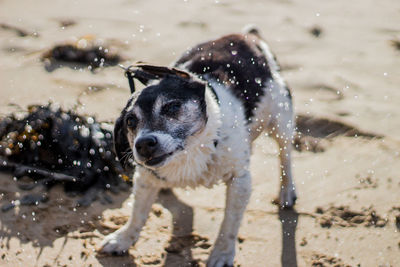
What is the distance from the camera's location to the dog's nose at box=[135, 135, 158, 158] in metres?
3.32

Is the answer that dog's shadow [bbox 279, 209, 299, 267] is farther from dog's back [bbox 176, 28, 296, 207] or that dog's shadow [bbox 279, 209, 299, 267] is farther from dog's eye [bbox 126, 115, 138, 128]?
dog's eye [bbox 126, 115, 138, 128]

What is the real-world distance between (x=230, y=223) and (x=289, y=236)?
63 centimetres

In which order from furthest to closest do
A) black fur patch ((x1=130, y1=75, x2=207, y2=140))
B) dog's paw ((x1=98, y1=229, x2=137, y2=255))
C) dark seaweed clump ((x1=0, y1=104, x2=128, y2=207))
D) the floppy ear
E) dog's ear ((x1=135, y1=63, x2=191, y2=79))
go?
1. dark seaweed clump ((x1=0, y1=104, x2=128, y2=207))
2. dog's paw ((x1=98, y1=229, x2=137, y2=255))
3. the floppy ear
4. dog's ear ((x1=135, y1=63, x2=191, y2=79))
5. black fur patch ((x1=130, y1=75, x2=207, y2=140))

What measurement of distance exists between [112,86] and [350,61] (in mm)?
3097

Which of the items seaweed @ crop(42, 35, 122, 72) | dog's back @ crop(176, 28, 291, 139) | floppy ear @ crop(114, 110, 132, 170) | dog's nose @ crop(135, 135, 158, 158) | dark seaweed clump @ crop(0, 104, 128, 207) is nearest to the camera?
dog's nose @ crop(135, 135, 158, 158)

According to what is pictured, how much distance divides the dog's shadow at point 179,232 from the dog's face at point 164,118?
2.80 feet

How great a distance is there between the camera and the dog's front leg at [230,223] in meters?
3.85

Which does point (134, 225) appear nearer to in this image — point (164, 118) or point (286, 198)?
point (164, 118)

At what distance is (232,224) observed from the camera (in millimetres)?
3859

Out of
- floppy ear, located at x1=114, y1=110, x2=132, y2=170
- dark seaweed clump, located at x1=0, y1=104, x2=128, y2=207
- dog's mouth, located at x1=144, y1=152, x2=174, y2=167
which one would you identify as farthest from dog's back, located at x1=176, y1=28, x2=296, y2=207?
dark seaweed clump, located at x1=0, y1=104, x2=128, y2=207

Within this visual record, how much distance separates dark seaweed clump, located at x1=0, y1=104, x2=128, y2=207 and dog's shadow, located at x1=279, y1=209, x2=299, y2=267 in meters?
1.43

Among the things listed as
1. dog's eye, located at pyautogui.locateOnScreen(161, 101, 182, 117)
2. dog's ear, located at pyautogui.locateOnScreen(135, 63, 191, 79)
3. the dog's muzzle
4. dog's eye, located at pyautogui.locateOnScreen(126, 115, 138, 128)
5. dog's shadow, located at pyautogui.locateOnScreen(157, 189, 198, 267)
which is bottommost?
dog's shadow, located at pyautogui.locateOnScreen(157, 189, 198, 267)

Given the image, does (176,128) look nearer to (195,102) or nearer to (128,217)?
(195,102)

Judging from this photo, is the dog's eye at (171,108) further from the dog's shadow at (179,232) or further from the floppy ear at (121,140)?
the dog's shadow at (179,232)
